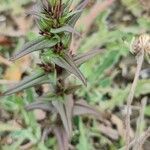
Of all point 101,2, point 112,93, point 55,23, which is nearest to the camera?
point 55,23

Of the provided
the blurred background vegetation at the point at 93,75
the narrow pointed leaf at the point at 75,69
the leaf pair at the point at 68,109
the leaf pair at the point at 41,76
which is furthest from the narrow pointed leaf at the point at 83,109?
the narrow pointed leaf at the point at 75,69

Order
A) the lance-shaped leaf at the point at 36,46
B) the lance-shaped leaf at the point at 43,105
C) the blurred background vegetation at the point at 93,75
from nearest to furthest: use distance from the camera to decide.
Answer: the lance-shaped leaf at the point at 36,46
the lance-shaped leaf at the point at 43,105
the blurred background vegetation at the point at 93,75

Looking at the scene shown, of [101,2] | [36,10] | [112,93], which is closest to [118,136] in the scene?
[112,93]

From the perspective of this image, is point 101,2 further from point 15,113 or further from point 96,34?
point 15,113

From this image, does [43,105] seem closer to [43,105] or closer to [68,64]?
[43,105]

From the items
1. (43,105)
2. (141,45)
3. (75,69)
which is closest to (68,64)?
(75,69)

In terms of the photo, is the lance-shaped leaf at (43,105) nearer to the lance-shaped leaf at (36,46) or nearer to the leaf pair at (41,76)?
the leaf pair at (41,76)
